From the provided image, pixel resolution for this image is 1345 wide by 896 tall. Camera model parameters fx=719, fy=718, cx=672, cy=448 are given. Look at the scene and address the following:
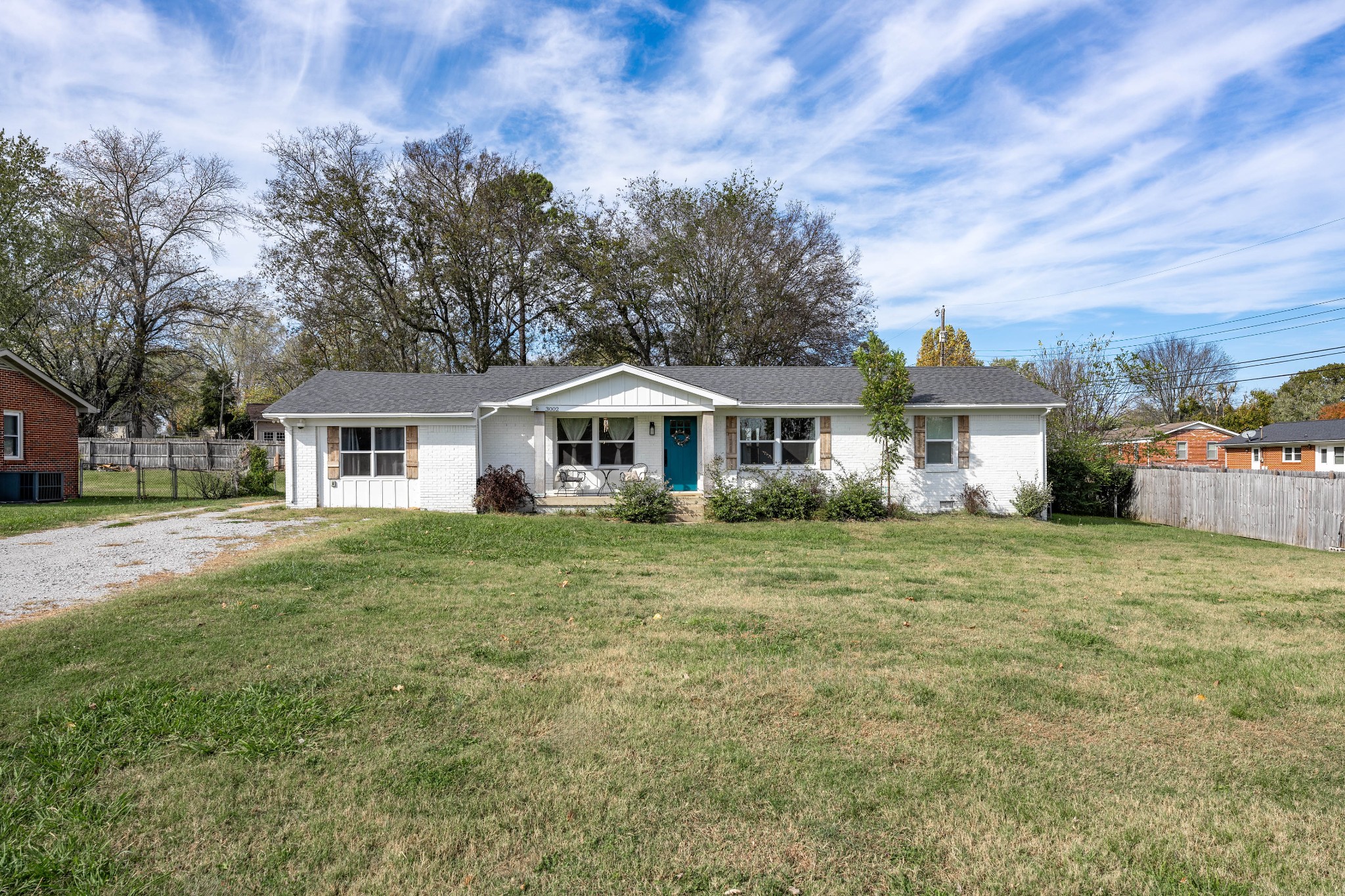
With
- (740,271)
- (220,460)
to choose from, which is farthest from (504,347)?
(220,460)

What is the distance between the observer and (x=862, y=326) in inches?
1304

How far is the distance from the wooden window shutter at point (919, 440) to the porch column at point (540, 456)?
30.1ft

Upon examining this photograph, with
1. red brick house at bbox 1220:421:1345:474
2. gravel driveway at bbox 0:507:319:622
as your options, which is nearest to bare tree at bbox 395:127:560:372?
gravel driveway at bbox 0:507:319:622

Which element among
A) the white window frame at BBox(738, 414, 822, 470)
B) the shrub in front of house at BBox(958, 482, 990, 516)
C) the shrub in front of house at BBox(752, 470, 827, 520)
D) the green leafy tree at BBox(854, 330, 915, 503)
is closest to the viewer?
the shrub in front of house at BBox(752, 470, 827, 520)

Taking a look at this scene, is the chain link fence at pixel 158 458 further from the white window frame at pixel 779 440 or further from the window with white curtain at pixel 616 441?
the white window frame at pixel 779 440

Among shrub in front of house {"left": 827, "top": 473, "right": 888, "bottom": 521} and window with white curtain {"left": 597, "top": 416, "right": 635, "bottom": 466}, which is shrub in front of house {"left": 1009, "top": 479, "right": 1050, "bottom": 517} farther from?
window with white curtain {"left": 597, "top": 416, "right": 635, "bottom": 466}

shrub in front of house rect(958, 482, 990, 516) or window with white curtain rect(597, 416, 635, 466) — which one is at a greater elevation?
window with white curtain rect(597, 416, 635, 466)

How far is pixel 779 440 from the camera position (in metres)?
17.9

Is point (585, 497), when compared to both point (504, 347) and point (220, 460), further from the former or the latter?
point (220, 460)

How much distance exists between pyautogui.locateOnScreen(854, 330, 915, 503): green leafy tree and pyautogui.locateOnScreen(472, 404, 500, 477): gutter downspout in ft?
28.8

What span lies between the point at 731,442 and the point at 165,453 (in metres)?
28.4

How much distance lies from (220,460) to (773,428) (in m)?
25.4

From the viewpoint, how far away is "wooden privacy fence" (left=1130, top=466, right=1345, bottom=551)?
45.4 feet

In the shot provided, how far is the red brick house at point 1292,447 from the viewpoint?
3416cm
